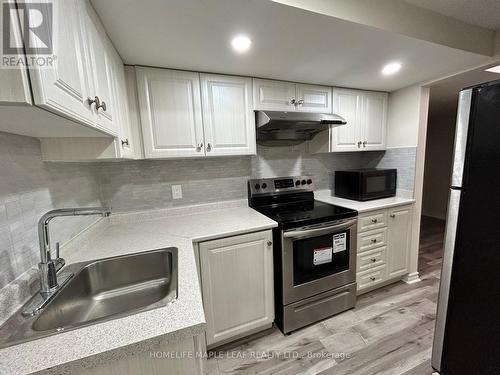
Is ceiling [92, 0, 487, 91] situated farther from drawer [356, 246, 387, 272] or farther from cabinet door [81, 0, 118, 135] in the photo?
drawer [356, 246, 387, 272]

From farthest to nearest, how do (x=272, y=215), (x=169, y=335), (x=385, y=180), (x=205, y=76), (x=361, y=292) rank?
(x=385, y=180)
(x=361, y=292)
(x=272, y=215)
(x=205, y=76)
(x=169, y=335)

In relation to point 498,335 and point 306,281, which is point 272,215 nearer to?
point 306,281

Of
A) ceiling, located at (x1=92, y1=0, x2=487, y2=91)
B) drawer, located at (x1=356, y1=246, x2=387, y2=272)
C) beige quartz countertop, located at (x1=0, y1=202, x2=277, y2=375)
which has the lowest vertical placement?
drawer, located at (x1=356, y1=246, x2=387, y2=272)

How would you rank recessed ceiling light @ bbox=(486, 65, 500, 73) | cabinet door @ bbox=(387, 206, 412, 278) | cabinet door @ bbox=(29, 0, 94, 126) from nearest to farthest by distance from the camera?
cabinet door @ bbox=(29, 0, 94, 126), recessed ceiling light @ bbox=(486, 65, 500, 73), cabinet door @ bbox=(387, 206, 412, 278)

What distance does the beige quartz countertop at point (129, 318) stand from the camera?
0.54 meters

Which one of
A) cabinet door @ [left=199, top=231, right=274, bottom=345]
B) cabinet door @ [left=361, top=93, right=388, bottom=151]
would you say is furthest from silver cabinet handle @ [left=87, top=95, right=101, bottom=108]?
cabinet door @ [left=361, top=93, right=388, bottom=151]

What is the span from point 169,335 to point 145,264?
67 cm

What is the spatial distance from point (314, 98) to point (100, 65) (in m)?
1.67

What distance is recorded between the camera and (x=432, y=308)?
1.87m

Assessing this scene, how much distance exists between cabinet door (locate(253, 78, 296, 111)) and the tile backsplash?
464 millimetres

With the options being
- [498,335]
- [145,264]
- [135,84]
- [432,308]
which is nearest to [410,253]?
[432,308]

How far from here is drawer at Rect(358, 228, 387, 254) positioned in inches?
76.1

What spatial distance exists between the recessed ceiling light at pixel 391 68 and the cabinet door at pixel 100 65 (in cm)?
191

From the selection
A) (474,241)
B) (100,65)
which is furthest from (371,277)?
(100,65)
